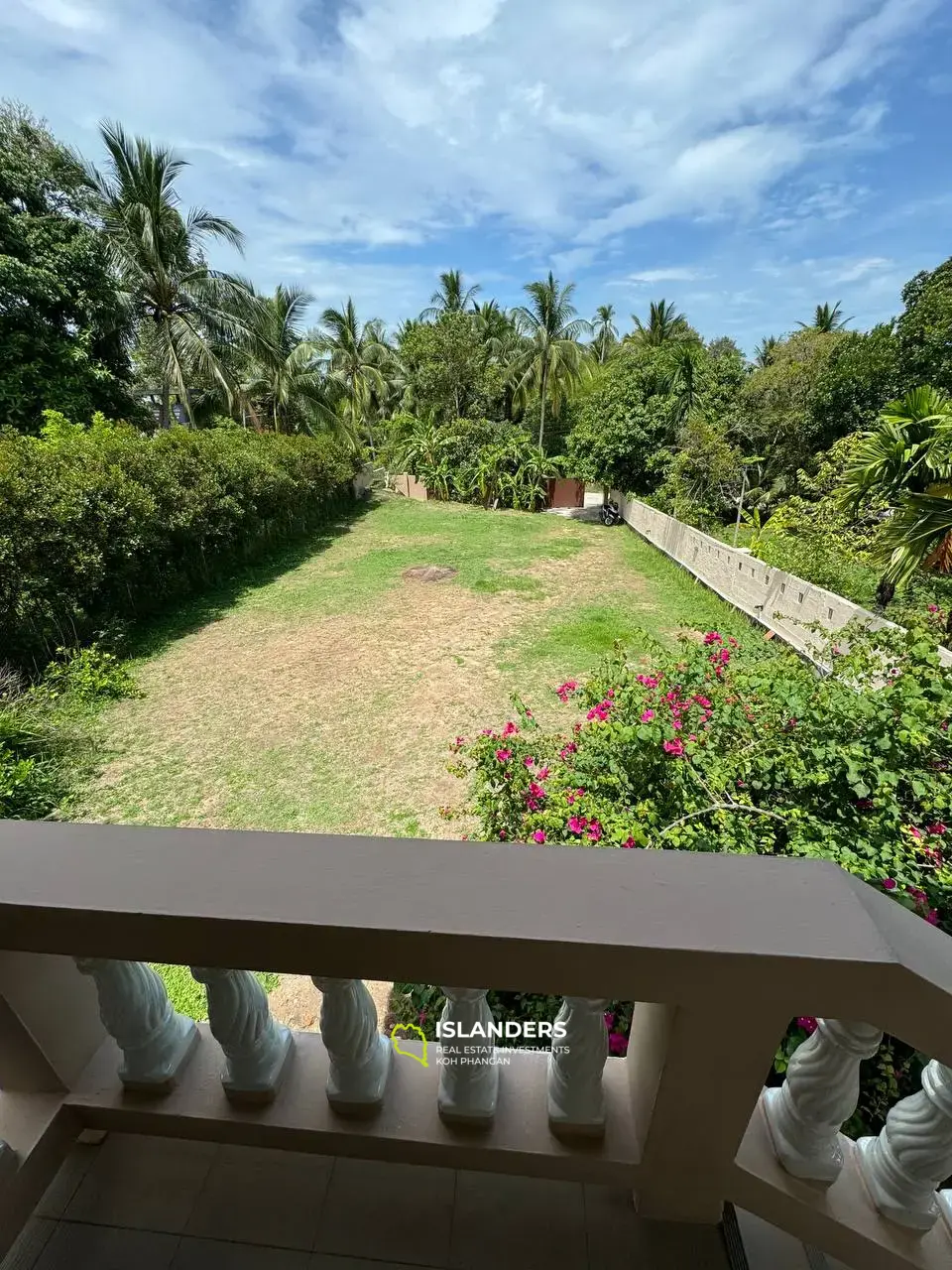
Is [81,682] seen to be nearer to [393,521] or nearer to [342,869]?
[342,869]

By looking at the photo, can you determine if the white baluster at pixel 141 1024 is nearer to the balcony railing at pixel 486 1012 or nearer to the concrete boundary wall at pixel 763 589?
the balcony railing at pixel 486 1012

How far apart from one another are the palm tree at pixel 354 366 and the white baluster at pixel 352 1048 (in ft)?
79.7

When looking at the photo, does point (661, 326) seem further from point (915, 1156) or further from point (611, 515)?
point (915, 1156)

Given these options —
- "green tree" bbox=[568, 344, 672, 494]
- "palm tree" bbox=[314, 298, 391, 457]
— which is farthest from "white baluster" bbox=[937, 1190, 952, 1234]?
"palm tree" bbox=[314, 298, 391, 457]

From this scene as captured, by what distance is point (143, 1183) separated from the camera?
1.16m

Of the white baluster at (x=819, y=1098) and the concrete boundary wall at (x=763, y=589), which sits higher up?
the white baluster at (x=819, y=1098)

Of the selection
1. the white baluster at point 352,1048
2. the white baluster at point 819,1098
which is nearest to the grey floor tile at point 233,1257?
the white baluster at point 352,1048

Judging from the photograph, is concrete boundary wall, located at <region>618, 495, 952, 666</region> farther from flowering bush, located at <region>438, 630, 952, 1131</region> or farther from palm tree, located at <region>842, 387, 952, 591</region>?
flowering bush, located at <region>438, 630, 952, 1131</region>

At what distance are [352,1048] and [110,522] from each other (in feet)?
25.9

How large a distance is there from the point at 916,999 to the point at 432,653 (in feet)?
21.9

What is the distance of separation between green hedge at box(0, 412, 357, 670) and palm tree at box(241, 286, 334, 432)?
6.82 m

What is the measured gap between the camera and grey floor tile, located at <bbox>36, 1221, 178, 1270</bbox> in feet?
3.46

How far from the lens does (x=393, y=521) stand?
15.7m

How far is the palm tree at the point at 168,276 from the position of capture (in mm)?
13016
